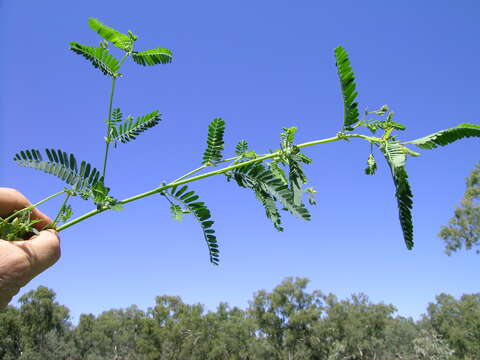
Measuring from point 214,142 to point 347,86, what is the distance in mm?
524

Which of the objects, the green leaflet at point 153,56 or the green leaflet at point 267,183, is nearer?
the green leaflet at point 267,183

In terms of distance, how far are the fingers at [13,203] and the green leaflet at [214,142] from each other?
603mm

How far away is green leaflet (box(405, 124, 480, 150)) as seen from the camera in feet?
3.89

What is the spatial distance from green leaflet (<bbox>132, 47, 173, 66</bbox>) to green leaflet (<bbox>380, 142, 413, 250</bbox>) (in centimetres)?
90

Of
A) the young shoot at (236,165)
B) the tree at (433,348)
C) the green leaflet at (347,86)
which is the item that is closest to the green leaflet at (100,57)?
the young shoot at (236,165)

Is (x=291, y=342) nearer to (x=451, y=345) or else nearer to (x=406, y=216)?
(x=451, y=345)

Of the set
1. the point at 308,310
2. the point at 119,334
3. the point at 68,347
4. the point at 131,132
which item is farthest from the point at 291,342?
the point at 131,132

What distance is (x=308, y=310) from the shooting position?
4500 centimetres

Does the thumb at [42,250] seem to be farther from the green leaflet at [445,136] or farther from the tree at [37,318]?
the tree at [37,318]

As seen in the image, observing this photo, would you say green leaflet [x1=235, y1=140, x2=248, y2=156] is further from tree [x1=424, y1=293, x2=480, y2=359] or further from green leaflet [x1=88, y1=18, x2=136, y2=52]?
tree [x1=424, y1=293, x2=480, y2=359]

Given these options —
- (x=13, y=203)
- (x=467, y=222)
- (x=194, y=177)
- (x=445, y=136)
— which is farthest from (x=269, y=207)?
(x=467, y=222)

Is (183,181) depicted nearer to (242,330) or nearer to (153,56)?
(153,56)

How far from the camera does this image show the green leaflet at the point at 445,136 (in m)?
1.18

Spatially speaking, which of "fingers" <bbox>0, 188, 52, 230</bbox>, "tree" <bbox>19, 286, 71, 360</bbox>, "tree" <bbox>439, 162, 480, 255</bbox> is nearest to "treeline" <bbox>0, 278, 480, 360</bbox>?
"tree" <bbox>19, 286, 71, 360</bbox>
